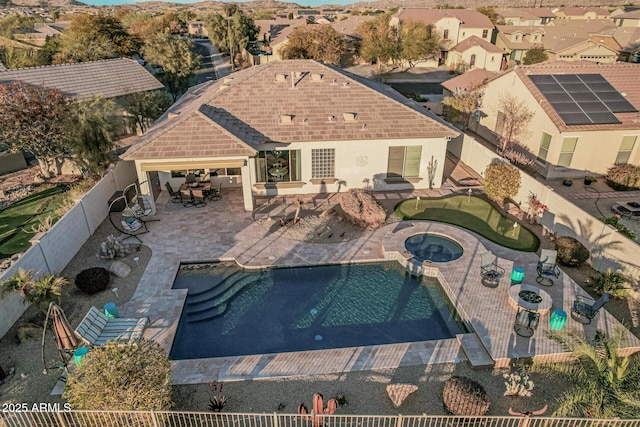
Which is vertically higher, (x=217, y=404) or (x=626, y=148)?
(x=626, y=148)

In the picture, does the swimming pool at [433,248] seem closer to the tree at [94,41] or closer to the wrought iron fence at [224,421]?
the wrought iron fence at [224,421]

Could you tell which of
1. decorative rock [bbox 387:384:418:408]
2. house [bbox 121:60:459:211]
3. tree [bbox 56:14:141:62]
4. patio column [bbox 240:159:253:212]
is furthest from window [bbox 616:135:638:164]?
tree [bbox 56:14:141:62]

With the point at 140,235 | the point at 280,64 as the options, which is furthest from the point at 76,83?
the point at 140,235

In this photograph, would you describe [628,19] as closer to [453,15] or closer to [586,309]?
[453,15]

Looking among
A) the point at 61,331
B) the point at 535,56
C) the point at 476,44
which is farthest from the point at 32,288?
the point at 535,56

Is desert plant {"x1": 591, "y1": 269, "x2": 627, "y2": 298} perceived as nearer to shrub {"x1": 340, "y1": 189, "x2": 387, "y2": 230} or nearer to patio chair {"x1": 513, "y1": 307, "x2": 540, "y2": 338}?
patio chair {"x1": 513, "y1": 307, "x2": 540, "y2": 338}

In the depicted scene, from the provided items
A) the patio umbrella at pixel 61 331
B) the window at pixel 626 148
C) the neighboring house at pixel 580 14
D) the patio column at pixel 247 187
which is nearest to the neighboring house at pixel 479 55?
the window at pixel 626 148
